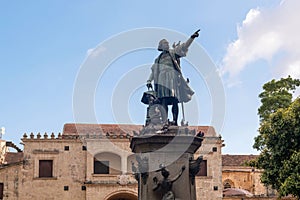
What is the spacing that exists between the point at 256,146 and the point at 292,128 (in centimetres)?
442

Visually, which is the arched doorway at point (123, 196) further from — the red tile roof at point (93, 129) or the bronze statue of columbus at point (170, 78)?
the bronze statue of columbus at point (170, 78)

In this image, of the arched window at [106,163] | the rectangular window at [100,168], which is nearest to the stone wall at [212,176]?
the arched window at [106,163]

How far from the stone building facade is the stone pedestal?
893 inches

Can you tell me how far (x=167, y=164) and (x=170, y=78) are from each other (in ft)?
6.41

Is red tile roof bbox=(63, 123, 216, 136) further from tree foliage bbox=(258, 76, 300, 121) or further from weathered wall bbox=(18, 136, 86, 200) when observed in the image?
tree foliage bbox=(258, 76, 300, 121)

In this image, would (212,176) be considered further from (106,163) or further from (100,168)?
(100,168)

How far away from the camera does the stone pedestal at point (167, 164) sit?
900 centimetres

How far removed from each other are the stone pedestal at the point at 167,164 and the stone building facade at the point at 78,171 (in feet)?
74.4

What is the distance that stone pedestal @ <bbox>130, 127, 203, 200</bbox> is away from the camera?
9.00m

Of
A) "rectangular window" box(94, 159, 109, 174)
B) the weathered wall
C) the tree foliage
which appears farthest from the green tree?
the weathered wall

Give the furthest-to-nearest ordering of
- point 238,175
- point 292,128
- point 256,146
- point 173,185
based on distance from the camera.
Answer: point 238,175 → point 256,146 → point 292,128 → point 173,185

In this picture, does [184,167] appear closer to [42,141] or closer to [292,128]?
[292,128]

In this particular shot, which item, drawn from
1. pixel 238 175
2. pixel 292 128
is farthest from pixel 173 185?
pixel 238 175

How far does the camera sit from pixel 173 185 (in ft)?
29.6
